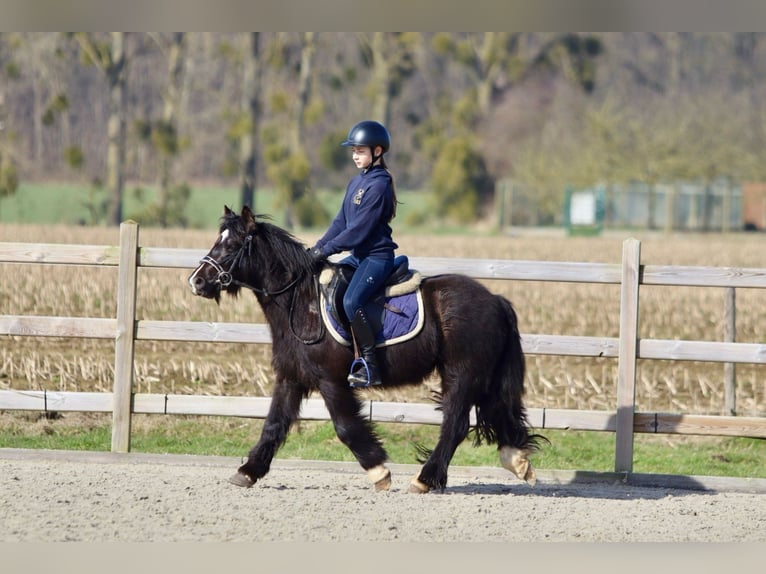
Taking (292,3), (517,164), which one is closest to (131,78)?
(517,164)

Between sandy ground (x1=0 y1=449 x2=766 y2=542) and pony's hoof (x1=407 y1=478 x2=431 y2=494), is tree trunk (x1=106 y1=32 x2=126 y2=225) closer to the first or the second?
sandy ground (x1=0 y1=449 x2=766 y2=542)

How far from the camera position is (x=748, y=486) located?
802cm

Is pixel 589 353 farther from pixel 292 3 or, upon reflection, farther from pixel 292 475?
pixel 292 3

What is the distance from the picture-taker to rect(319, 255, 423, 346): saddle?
7148mm

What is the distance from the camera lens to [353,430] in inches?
282

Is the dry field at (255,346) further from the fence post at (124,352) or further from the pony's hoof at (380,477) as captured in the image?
the pony's hoof at (380,477)

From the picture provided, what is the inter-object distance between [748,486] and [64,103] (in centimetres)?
4839

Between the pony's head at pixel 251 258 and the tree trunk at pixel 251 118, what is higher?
the tree trunk at pixel 251 118

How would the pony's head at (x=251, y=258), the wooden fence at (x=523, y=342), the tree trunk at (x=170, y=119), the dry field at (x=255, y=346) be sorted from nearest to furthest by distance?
the pony's head at (x=251, y=258) → the wooden fence at (x=523, y=342) → the dry field at (x=255, y=346) → the tree trunk at (x=170, y=119)

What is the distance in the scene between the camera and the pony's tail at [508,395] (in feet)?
24.4

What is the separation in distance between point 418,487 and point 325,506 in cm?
77

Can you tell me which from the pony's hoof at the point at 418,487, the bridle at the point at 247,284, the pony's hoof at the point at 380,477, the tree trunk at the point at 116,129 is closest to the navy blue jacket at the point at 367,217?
the bridle at the point at 247,284

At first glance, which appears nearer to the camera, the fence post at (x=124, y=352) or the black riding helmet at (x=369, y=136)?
the black riding helmet at (x=369, y=136)

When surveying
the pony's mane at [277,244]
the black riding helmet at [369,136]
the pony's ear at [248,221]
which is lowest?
the pony's mane at [277,244]
